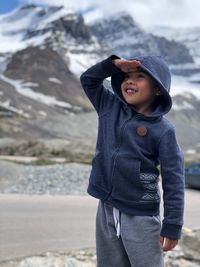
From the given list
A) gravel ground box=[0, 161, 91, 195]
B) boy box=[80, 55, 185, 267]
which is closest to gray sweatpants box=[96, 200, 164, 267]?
boy box=[80, 55, 185, 267]

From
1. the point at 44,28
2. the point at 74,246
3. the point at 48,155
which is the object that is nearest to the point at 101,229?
the point at 74,246

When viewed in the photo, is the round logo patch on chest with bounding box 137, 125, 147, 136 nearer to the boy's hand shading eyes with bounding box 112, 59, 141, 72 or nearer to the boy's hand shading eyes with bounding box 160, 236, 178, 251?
the boy's hand shading eyes with bounding box 112, 59, 141, 72

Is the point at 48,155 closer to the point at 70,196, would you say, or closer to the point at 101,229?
the point at 70,196

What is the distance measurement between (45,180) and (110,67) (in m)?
12.0

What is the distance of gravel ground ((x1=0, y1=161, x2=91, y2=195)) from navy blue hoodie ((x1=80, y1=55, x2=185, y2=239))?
31.9 feet

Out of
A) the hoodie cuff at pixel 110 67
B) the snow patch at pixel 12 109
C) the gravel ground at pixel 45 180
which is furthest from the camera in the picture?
the snow patch at pixel 12 109

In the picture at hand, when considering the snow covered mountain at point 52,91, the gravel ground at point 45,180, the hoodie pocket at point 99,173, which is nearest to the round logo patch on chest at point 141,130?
the hoodie pocket at point 99,173

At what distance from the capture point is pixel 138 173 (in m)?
2.57

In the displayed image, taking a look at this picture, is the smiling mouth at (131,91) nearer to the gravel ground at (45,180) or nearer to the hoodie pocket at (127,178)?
the hoodie pocket at (127,178)

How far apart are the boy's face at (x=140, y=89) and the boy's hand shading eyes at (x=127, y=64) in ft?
0.10

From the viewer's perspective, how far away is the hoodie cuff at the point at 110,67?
9.04 feet

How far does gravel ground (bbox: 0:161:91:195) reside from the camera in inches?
503

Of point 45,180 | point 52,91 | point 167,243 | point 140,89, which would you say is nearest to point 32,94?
point 52,91

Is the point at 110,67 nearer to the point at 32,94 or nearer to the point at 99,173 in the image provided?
the point at 99,173
